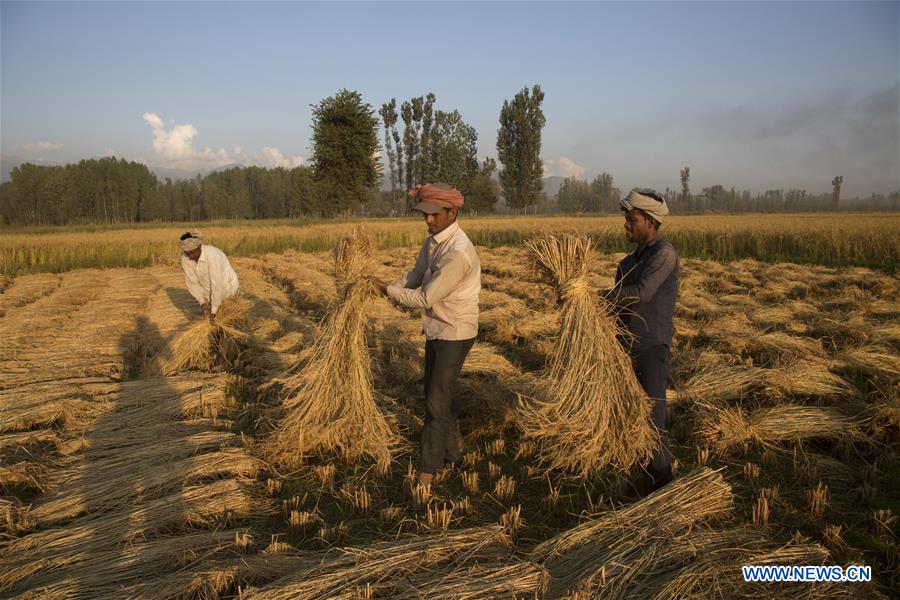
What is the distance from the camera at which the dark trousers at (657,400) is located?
2.59m

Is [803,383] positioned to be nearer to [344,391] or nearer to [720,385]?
[720,385]

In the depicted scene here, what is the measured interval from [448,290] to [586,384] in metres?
0.90

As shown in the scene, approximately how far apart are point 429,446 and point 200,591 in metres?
1.24

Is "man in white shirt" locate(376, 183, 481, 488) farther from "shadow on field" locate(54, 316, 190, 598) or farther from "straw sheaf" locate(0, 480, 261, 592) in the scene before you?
"shadow on field" locate(54, 316, 190, 598)

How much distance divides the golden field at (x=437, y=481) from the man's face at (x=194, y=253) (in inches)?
38.2

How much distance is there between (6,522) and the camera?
2.31 metres

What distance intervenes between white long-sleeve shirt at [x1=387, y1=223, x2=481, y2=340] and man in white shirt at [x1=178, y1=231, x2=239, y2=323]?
3078mm

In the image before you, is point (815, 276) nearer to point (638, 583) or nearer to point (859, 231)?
point (859, 231)

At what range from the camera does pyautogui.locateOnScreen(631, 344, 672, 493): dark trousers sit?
2.59 meters

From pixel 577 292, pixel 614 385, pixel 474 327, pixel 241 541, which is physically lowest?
pixel 241 541

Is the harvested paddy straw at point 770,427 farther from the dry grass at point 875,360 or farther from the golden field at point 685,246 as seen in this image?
the golden field at point 685,246

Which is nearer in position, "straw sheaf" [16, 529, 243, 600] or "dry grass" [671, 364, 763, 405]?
"straw sheaf" [16, 529, 243, 600]

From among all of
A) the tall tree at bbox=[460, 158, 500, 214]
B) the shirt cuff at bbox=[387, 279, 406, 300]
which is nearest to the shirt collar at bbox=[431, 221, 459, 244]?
the shirt cuff at bbox=[387, 279, 406, 300]

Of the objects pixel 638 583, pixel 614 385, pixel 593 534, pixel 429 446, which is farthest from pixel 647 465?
pixel 429 446
